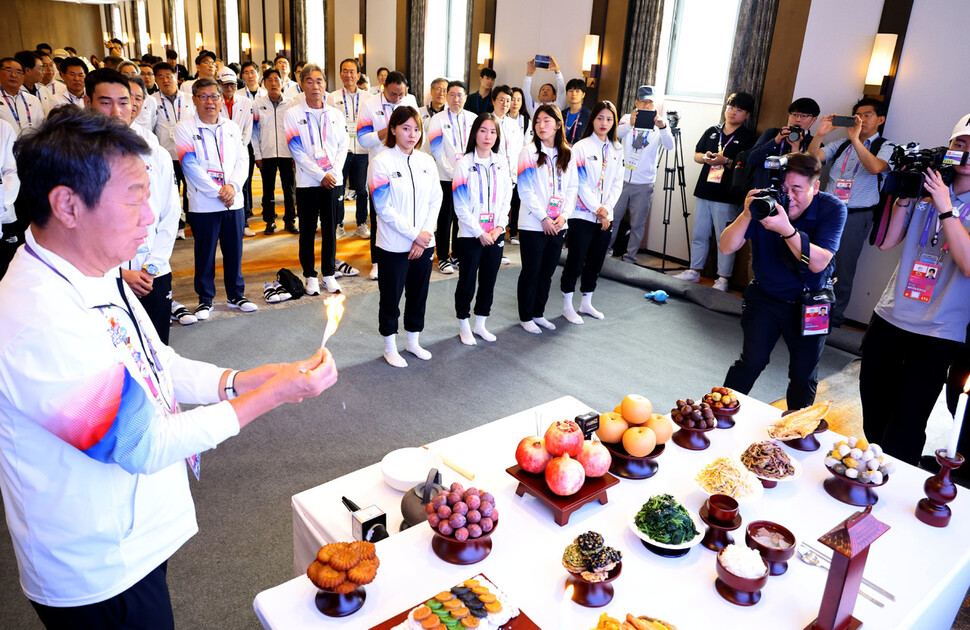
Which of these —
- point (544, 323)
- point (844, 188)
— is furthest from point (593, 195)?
point (844, 188)

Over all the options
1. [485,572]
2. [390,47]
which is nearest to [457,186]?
[485,572]

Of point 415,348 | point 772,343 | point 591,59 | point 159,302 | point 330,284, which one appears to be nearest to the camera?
point 772,343

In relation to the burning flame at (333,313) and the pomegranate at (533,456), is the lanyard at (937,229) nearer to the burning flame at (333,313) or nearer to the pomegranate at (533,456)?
the pomegranate at (533,456)

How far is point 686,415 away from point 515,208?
19.8 feet

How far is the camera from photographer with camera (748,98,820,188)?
5.30m

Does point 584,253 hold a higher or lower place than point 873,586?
lower

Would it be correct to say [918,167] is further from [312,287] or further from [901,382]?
[312,287]

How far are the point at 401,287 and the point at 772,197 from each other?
7.70 ft

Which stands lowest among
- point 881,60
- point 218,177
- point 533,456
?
point 533,456

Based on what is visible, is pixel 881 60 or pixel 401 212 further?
pixel 881 60

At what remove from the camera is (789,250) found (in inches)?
110

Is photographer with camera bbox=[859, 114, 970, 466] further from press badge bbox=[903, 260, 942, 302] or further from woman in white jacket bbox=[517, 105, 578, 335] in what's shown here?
woman in white jacket bbox=[517, 105, 578, 335]

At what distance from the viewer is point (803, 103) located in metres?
5.32

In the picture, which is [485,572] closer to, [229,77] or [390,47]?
[229,77]
